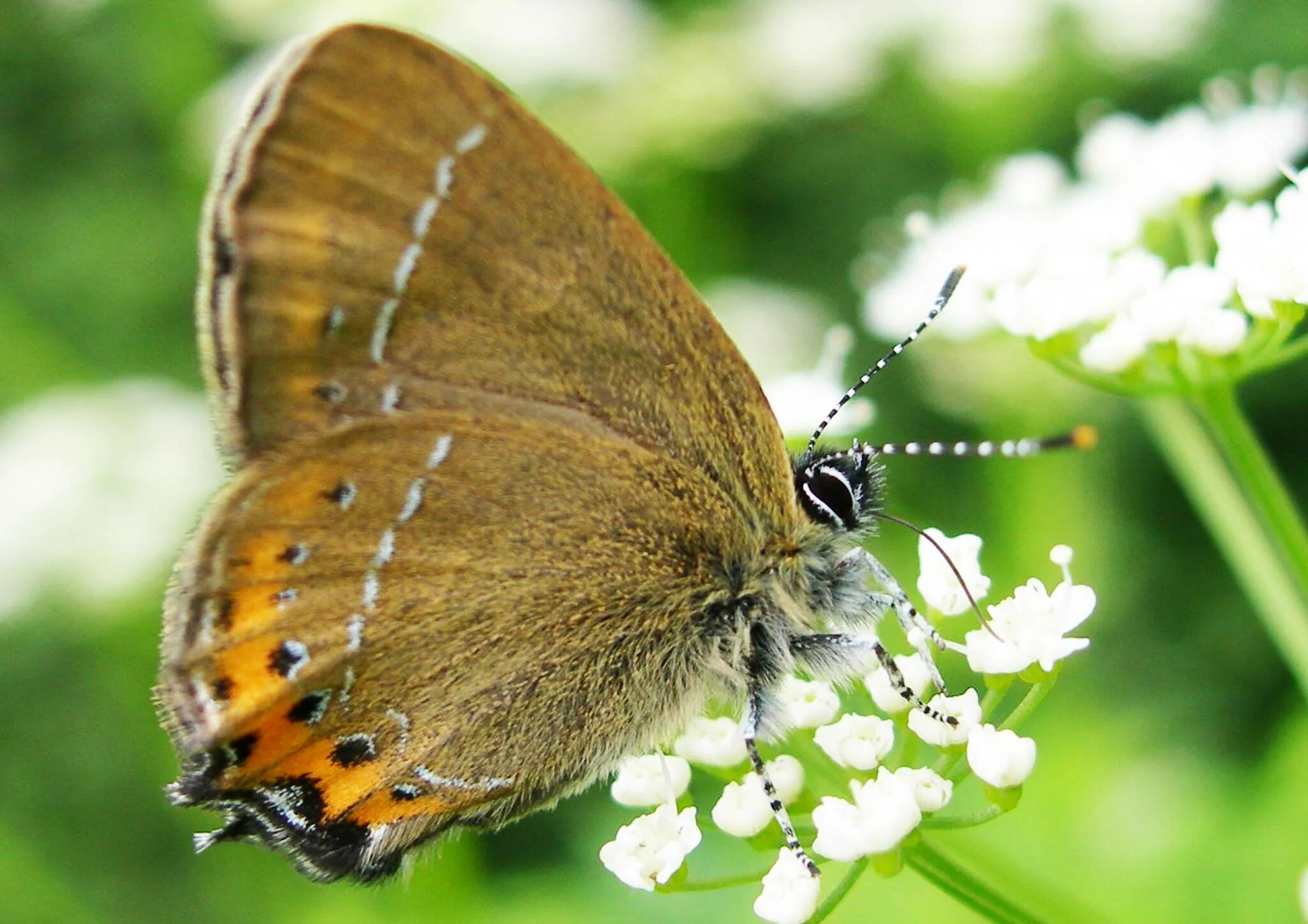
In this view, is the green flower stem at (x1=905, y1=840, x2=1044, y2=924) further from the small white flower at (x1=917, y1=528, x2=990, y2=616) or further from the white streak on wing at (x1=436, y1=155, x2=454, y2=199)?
the white streak on wing at (x1=436, y1=155, x2=454, y2=199)

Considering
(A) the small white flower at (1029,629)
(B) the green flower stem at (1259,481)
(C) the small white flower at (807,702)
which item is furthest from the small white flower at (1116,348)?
(C) the small white flower at (807,702)

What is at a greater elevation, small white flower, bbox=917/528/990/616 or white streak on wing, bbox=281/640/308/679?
small white flower, bbox=917/528/990/616

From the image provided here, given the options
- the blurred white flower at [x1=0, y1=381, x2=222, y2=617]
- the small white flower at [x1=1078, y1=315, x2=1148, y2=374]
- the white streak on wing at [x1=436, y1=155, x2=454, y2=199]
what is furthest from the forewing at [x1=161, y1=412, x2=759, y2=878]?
the blurred white flower at [x1=0, y1=381, x2=222, y2=617]

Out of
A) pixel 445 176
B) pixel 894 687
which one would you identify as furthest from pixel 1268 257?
pixel 445 176

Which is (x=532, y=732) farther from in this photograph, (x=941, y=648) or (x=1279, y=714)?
(x=1279, y=714)

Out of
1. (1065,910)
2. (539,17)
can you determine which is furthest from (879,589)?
(539,17)
